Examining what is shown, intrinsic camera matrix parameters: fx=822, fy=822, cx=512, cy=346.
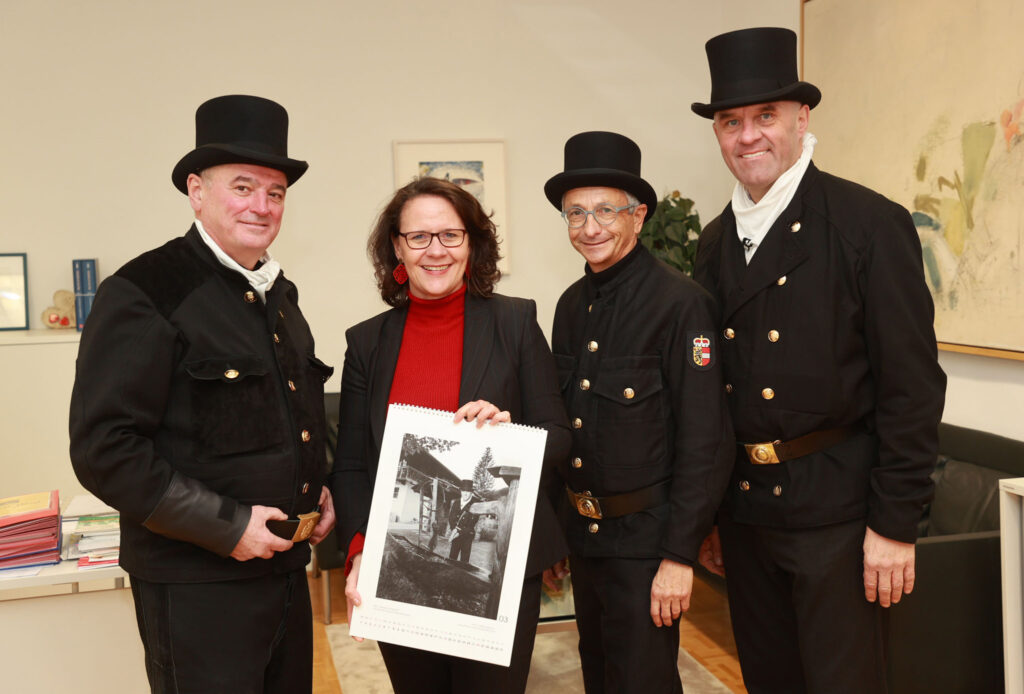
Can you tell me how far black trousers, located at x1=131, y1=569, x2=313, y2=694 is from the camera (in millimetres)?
1757

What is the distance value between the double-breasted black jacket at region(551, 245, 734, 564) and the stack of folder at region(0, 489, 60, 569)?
4.88ft

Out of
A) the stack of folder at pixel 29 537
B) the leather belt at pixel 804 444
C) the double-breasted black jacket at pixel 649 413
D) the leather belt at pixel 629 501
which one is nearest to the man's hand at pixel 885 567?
the leather belt at pixel 804 444

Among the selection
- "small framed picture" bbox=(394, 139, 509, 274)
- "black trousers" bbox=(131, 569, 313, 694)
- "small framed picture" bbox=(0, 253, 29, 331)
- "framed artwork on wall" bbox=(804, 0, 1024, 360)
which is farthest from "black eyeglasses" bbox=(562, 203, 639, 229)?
"small framed picture" bbox=(0, 253, 29, 331)

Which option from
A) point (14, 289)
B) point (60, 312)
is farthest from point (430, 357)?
point (14, 289)

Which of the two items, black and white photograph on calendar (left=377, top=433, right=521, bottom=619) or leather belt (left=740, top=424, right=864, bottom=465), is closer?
black and white photograph on calendar (left=377, top=433, right=521, bottom=619)

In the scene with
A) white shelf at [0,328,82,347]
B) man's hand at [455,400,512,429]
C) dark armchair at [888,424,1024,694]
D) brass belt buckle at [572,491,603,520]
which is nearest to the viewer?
man's hand at [455,400,512,429]

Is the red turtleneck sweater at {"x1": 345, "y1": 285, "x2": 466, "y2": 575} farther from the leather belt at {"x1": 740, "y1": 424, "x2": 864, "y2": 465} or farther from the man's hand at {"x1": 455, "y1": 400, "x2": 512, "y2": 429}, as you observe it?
the leather belt at {"x1": 740, "y1": 424, "x2": 864, "y2": 465}

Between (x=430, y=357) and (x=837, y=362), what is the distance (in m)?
0.96

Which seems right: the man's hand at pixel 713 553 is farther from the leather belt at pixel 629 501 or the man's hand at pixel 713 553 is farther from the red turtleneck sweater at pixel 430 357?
the red turtleneck sweater at pixel 430 357

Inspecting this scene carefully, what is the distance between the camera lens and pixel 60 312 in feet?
15.3

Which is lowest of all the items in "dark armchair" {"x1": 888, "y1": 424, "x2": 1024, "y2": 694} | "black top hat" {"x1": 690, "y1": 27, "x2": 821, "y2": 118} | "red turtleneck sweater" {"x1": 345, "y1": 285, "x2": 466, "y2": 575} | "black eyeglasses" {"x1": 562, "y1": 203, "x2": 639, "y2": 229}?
"dark armchair" {"x1": 888, "y1": 424, "x2": 1024, "y2": 694}

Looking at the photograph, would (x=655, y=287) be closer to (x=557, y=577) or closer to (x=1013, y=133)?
(x=557, y=577)

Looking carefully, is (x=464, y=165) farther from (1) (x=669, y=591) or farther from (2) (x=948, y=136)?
(1) (x=669, y=591)

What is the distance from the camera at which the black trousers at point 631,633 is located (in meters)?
2.04
